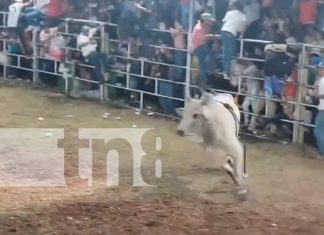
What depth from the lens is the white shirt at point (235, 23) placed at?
11.0 m

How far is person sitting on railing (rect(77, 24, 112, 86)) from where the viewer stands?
43.8 feet

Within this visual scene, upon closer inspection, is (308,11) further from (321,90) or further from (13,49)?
(13,49)

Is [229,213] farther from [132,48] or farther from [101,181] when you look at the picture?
[132,48]

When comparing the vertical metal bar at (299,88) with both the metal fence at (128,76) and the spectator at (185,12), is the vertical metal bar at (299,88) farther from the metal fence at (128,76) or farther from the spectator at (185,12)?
the spectator at (185,12)

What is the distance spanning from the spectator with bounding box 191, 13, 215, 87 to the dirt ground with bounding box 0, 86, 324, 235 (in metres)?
1.47

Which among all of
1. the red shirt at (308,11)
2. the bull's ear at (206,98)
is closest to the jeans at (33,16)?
the red shirt at (308,11)

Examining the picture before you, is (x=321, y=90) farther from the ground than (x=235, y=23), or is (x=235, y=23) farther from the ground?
(x=235, y=23)

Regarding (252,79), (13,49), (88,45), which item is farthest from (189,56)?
(13,49)

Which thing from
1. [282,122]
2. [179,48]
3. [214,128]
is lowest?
[282,122]

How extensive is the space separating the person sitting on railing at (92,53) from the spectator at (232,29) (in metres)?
2.94

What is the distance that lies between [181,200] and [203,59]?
4.23 m

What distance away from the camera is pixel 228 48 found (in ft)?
36.4

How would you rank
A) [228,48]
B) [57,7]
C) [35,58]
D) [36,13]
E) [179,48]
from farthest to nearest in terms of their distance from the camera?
[35,58]
[36,13]
[57,7]
[179,48]
[228,48]

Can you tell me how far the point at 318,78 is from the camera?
10.1 meters
